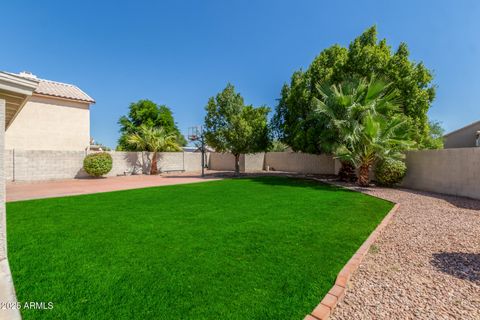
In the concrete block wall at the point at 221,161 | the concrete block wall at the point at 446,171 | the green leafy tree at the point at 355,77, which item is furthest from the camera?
the concrete block wall at the point at 221,161

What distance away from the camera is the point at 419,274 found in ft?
11.2

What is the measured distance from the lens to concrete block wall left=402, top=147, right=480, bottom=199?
9055 millimetres

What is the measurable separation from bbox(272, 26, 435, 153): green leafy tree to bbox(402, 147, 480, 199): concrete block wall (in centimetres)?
223

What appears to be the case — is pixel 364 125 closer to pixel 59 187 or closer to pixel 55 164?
pixel 59 187

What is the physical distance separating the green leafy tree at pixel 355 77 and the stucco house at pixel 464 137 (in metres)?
7.37

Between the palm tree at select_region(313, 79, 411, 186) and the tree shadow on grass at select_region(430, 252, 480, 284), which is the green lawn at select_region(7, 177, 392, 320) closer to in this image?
the tree shadow on grass at select_region(430, 252, 480, 284)

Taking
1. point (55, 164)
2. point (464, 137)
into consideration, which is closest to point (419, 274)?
point (55, 164)

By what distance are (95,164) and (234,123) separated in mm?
10308

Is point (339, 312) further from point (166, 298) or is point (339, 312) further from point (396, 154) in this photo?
point (396, 154)

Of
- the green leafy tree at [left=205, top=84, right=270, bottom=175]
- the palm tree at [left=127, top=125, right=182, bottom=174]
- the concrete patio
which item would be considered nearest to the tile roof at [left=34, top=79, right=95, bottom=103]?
the palm tree at [left=127, top=125, right=182, bottom=174]

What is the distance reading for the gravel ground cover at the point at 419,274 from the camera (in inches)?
102

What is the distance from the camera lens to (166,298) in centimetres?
266

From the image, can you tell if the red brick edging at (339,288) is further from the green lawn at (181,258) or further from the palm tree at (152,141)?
the palm tree at (152,141)

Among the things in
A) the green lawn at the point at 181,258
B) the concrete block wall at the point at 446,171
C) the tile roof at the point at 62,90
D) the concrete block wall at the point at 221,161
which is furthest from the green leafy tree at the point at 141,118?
the concrete block wall at the point at 446,171
